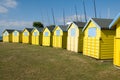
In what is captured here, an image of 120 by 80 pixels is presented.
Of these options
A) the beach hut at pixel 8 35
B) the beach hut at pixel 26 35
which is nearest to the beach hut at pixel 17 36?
the beach hut at pixel 8 35

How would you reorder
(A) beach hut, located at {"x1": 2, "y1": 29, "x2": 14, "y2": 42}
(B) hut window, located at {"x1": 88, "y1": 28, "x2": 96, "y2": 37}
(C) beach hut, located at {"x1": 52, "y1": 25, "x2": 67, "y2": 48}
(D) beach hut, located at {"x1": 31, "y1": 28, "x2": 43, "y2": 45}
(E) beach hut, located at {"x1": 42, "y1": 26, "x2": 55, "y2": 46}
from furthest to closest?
1. (A) beach hut, located at {"x1": 2, "y1": 29, "x2": 14, "y2": 42}
2. (D) beach hut, located at {"x1": 31, "y1": 28, "x2": 43, "y2": 45}
3. (E) beach hut, located at {"x1": 42, "y1": 26, "x2": 55, "y2": 46}
4. (C) beach hut, located at {"x1": 52, "y1": 25, "x2": 67, "y2": 48}
5. (B) hut window, located at {"x1": 88, "y1": 28, "x2": 96, "y2": 37}

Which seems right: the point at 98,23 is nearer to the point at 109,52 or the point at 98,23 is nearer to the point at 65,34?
the point at 109,52

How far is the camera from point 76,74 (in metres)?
14.3

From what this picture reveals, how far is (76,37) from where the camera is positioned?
28.2 meters

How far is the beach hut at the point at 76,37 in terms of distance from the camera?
90.7 ft

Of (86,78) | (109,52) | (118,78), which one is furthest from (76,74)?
(109,52)

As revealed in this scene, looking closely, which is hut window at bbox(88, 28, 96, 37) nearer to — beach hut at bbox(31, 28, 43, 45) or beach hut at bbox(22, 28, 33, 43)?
beach hut at bbox(31, 28, 43, 45)

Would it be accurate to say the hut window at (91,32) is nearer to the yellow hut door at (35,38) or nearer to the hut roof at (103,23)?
the hut roof at (103,23)

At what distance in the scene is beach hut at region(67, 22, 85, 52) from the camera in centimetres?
2765

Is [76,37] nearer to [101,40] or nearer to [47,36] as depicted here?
Result: [101,40]

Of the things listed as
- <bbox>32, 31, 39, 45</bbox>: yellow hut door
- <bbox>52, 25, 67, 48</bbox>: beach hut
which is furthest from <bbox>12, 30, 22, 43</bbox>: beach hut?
<bbox>52, 25, 67, 48</bbox>: beach hut

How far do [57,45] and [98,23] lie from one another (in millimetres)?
15866

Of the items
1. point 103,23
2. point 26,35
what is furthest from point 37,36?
point 103,23

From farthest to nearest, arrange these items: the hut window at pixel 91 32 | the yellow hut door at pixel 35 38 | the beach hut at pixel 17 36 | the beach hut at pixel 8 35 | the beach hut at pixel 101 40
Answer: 1. the beach hut at pixel 8 35
2. the beach hut at pixel 17 36
3. the yellow hut door at pixel 35 38
4. the hut window at pixel 91 32
5. the beach hut at pixel 101 40
